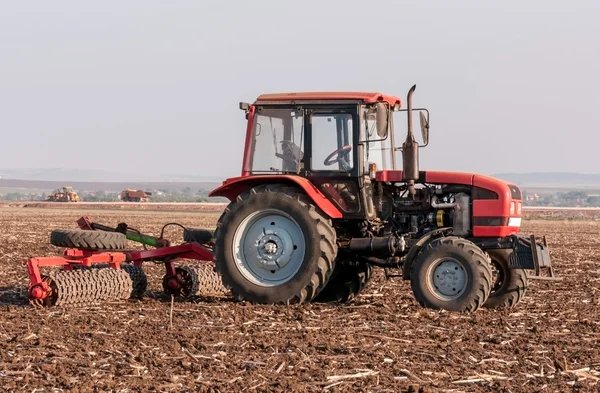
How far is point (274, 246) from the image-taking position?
1085 cm

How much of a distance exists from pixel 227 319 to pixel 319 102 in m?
2.73

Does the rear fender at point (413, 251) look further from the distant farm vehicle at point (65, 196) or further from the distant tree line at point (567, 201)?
the distant tree line at point (567, 201)

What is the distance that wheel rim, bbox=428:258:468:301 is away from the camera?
401 inches

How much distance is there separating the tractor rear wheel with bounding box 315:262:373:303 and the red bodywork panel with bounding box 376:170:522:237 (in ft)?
4.71

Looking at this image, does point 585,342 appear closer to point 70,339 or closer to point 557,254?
point 70,339

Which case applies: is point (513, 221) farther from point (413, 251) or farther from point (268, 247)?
point (268, 247)

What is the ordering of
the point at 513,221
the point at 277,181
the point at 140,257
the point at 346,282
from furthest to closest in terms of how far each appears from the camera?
the point at 346,282 < the point at 140,257 < the point at 277,181 < the point at 513,221

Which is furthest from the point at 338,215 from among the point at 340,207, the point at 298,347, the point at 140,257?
the point at 298,347

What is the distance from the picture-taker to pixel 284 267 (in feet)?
35.6

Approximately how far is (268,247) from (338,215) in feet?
2.73

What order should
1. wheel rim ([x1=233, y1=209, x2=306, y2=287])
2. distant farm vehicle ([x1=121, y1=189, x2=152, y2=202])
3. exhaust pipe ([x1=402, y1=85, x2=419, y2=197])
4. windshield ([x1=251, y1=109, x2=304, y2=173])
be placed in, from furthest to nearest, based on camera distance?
distant farm vehicle ([x1=121, y1=189, x2=152, y2=202])
windshield ([x1=251, y1=109, x2=304, y2=173])
wheel rim ([x1=233, y1=209, x2=306, y2=287])
exhaust pipe ([x1=402, y1=85, x2=419, y2=197])

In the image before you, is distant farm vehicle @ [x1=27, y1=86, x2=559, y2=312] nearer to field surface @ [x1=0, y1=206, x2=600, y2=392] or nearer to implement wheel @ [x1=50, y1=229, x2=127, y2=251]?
implement wheel @ [x1=50, y1=229, x2=127, y2=251]

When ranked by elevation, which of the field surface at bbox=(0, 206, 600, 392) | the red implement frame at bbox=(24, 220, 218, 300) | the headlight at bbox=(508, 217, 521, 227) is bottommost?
the field surface at bbox=(0, 206, 600, 392)

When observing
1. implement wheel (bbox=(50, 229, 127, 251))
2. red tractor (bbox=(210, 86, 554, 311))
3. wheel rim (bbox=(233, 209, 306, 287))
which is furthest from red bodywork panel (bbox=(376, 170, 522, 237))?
implement wheel (bbox=(50, 229, 127, 251))
